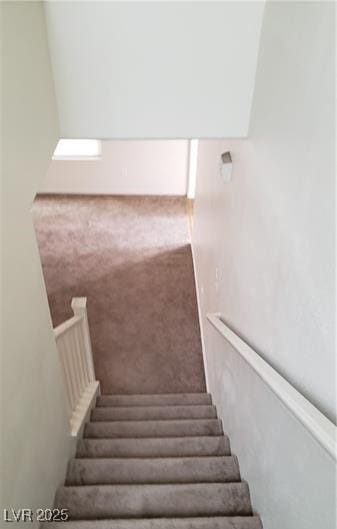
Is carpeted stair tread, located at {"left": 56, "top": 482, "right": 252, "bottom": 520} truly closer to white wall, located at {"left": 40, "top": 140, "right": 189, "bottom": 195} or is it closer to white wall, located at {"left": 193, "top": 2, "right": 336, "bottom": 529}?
white wall, located at {"left": 193, "top": 2, "right": 336, "bottom": 529}

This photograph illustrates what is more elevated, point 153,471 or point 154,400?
point 153,471

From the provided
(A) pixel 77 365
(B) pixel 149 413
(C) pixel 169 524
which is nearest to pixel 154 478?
(C) pixel 169 524

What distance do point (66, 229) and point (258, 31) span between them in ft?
16.0

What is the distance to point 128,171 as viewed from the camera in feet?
23.5

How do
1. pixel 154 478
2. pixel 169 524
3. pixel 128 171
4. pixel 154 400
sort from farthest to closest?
pixel 128 171 < pixel 154 400 < pixel 154 478 < pixel 169 524

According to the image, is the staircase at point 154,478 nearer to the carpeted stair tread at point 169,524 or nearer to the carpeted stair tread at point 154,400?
the carpeted stair tread at point 169,524

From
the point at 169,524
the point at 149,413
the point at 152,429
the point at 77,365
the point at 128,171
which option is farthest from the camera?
the point at 128,171

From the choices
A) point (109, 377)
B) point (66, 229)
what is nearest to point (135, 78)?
point (109, 377)

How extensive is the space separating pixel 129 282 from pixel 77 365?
2.44 meters

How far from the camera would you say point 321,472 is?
130 centimetres

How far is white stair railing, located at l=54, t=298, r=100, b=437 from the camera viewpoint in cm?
270

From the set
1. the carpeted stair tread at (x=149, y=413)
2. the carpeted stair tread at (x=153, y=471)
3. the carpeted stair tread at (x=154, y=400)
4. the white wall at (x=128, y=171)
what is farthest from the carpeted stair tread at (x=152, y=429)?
the white wall at (x=128, y=171)

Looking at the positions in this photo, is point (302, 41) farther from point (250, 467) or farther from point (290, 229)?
point (250, 467)

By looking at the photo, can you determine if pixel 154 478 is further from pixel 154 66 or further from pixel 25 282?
pixel 154 66
